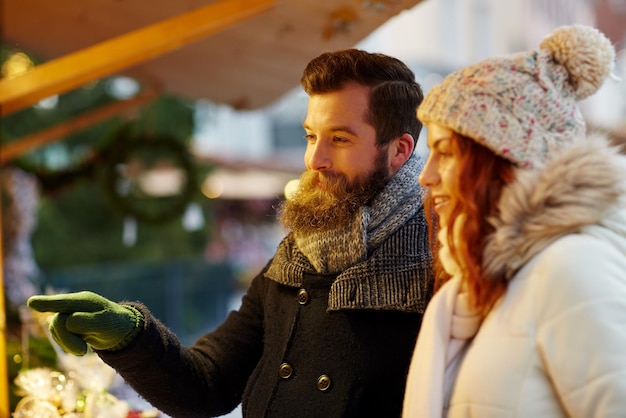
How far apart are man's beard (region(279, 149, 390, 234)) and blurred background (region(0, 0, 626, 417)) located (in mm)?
259

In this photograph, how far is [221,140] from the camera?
16766 millimetres

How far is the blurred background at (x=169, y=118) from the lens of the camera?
2.96 meters

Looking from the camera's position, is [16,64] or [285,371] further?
[16,64]

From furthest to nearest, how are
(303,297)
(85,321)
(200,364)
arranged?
(200,364) < (303,297) < (85,321)

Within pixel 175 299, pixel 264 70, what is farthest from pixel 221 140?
pixel 264 70

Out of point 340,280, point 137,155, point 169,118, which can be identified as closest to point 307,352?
point 340,280

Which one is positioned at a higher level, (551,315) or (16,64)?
(16,64)

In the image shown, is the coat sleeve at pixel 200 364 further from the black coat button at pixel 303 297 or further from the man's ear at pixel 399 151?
the man's ear at pixel 399 151

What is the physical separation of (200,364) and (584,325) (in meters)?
1.01

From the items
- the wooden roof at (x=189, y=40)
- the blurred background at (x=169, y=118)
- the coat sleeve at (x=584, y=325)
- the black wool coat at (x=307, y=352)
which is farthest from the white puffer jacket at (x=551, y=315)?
the wooden roof at (x=189, y=40)

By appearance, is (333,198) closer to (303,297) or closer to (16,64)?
(303,297)

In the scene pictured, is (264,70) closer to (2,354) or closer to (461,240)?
(2,354)

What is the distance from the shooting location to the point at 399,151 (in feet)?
5.99

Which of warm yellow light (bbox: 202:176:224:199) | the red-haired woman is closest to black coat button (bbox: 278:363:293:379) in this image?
the red-haired woman
